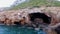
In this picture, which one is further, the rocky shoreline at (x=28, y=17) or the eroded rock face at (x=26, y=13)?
the rocky shoreline at (x=28, y=17)

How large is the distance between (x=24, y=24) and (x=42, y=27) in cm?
226

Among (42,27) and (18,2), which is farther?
(18,2)

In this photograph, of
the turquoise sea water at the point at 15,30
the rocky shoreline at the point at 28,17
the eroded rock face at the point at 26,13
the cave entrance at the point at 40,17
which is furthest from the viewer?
the cave entrance at the point at 40,17

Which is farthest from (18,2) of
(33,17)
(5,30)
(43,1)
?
(5,30)

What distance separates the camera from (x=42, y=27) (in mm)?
21578

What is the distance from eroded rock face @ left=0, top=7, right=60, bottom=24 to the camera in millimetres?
21250

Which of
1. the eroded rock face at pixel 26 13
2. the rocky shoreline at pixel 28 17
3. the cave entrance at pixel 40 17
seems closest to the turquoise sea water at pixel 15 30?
the rocky shoreline at pixel 28 17

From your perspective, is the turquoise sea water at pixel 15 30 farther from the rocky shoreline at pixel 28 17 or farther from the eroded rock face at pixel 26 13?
the eroded rock face at pixel 26 13

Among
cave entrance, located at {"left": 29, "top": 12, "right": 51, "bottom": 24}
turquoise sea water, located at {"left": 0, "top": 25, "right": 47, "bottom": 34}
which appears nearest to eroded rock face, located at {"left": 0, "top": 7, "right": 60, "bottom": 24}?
cave entrance, located at {"left": 29, "top": 12, "right": 51, "bottom": 24}

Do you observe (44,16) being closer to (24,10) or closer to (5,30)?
(24,10)

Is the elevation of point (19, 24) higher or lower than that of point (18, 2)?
lower

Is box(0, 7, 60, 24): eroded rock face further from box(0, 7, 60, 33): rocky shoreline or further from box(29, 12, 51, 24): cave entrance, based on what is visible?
box(29, 12, 51, 24): cave entrance

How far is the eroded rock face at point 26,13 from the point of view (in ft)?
69.7

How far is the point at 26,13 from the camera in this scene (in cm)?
2298
